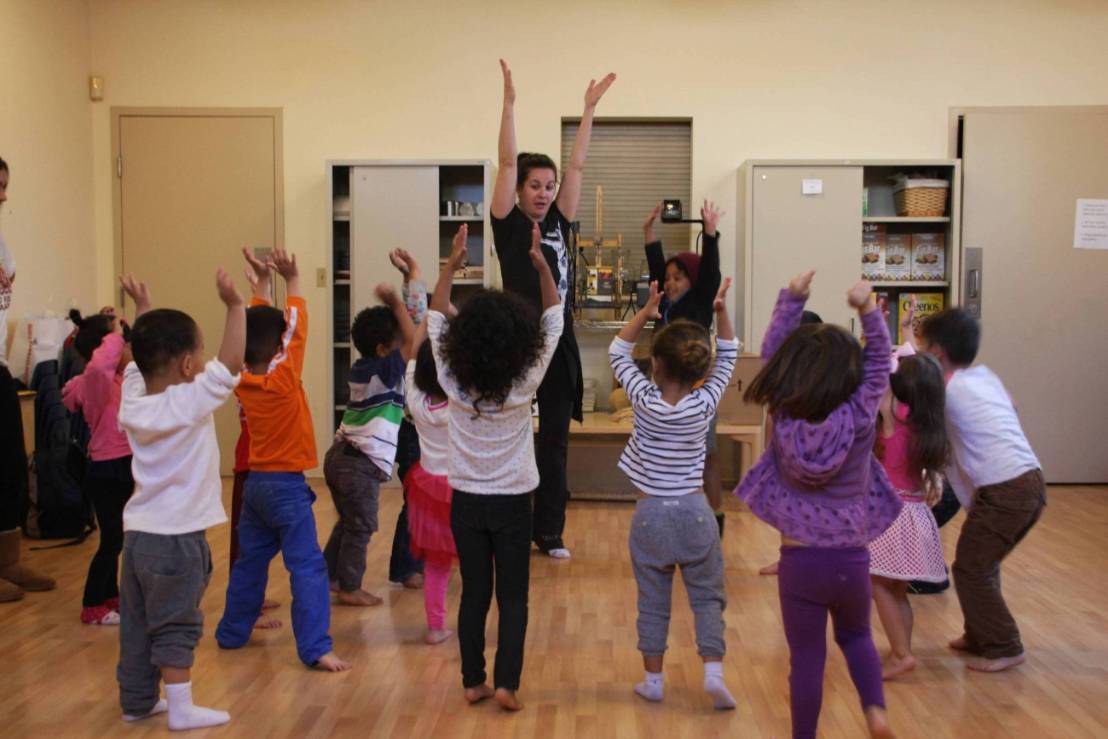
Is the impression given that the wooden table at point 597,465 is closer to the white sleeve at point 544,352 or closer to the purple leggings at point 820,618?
the white sleeve at point 544,352

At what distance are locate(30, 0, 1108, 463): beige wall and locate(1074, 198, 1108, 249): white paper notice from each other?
2.08ft

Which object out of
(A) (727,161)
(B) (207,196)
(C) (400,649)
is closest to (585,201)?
(A) (727,161)

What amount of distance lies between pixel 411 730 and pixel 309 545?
26.0 inches

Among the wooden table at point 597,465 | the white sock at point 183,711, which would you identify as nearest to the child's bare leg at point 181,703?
the white sock at point 183,711

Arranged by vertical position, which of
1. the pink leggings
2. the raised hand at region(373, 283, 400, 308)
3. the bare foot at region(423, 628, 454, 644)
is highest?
the raised hand at region(373, 283, 400, 308)

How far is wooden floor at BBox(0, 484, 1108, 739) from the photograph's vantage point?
2428mm

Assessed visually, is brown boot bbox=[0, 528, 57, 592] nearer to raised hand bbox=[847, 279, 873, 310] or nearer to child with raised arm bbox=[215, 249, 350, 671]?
child with raised arm bbox=[215, 249, 350, 671]

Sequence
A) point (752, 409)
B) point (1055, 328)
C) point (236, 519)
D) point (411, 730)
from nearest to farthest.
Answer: point (411, 730)
point (236, 519)
point (752, 409)
point (1055, 328)

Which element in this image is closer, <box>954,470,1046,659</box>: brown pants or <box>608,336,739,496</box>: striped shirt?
<box>608,336,739,496</box>: striped shirt

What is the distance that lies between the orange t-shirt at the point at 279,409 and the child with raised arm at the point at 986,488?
71.7 inches

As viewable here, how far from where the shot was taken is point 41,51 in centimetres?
564

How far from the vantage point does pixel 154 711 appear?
2475 mm

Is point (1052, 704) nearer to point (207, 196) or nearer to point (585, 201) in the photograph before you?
point (585, 201)

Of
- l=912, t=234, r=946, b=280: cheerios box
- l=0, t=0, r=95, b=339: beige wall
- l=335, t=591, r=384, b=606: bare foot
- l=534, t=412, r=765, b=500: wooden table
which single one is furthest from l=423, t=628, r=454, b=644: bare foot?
l=912, t=234, r=946, b=280: cheerios box
